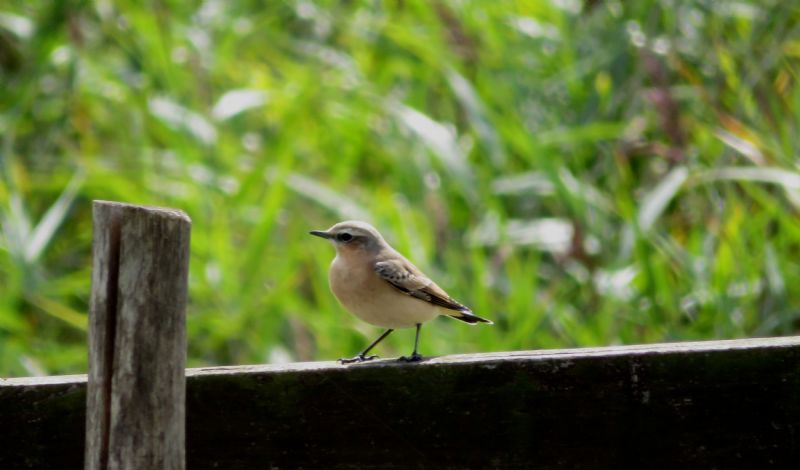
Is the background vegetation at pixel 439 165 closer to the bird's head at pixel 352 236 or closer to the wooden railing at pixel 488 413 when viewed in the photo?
the bird's head at pixel 352 236

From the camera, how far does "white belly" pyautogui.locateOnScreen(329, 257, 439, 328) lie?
375 centimetres

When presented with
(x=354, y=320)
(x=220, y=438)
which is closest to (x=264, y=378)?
(x=220, y=438)

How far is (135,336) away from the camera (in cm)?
165

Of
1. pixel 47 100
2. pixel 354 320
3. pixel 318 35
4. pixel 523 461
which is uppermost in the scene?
pixel 318 35

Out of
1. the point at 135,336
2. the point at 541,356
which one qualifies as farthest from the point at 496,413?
the point at 135,336

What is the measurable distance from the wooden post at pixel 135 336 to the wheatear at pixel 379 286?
200 centimetres

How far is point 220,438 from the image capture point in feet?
6.78

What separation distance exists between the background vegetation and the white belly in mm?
913

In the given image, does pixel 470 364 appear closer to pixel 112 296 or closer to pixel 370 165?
pixel 112 296

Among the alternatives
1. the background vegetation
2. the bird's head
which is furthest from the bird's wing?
the background vegetation

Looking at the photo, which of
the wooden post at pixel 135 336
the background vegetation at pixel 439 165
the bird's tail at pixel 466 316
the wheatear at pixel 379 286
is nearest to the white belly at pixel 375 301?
the wheatear at pixel 379 286

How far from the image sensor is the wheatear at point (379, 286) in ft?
12.3

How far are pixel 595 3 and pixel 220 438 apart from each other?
436 centimetres

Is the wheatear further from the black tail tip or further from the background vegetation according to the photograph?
the background vegetation
